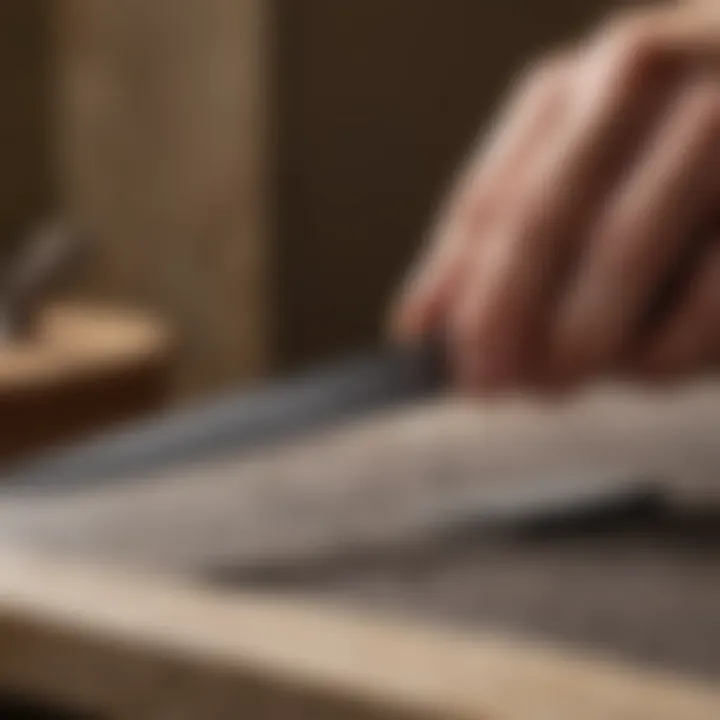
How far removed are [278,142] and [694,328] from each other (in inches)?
42.0

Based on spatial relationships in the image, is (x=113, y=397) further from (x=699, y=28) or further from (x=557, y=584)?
(x=699, y=28)

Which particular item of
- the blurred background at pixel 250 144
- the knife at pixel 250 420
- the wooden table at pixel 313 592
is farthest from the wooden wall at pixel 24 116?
the wooden table at pixel 313 592

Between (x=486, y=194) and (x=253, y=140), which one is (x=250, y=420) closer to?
(x=486, y=194)

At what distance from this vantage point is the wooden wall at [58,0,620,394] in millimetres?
1259

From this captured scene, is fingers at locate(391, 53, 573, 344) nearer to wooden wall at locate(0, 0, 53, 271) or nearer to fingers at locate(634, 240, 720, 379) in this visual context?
fingers at locate(634, 240, 720, 379)

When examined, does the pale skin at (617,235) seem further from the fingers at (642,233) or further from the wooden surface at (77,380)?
the wooden surface at (77,380)

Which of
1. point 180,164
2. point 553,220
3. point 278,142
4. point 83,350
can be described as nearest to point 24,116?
point 180,164

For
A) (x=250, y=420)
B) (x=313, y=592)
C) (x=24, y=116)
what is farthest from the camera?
(x=24, y=116)

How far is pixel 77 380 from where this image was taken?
3.37 ft

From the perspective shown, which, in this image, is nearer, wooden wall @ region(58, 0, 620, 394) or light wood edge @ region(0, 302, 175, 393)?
light wood edge @ region(0, 302, 175, 393)

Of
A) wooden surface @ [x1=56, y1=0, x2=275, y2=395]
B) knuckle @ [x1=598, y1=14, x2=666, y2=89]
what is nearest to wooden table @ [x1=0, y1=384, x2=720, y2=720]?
knuckle @ [x1=598, y1=14, x2=666, y2=89]

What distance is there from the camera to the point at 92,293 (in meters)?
1.43

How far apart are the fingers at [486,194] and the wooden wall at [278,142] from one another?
979 mm

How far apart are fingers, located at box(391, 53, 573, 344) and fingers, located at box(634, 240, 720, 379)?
0.11 ft
